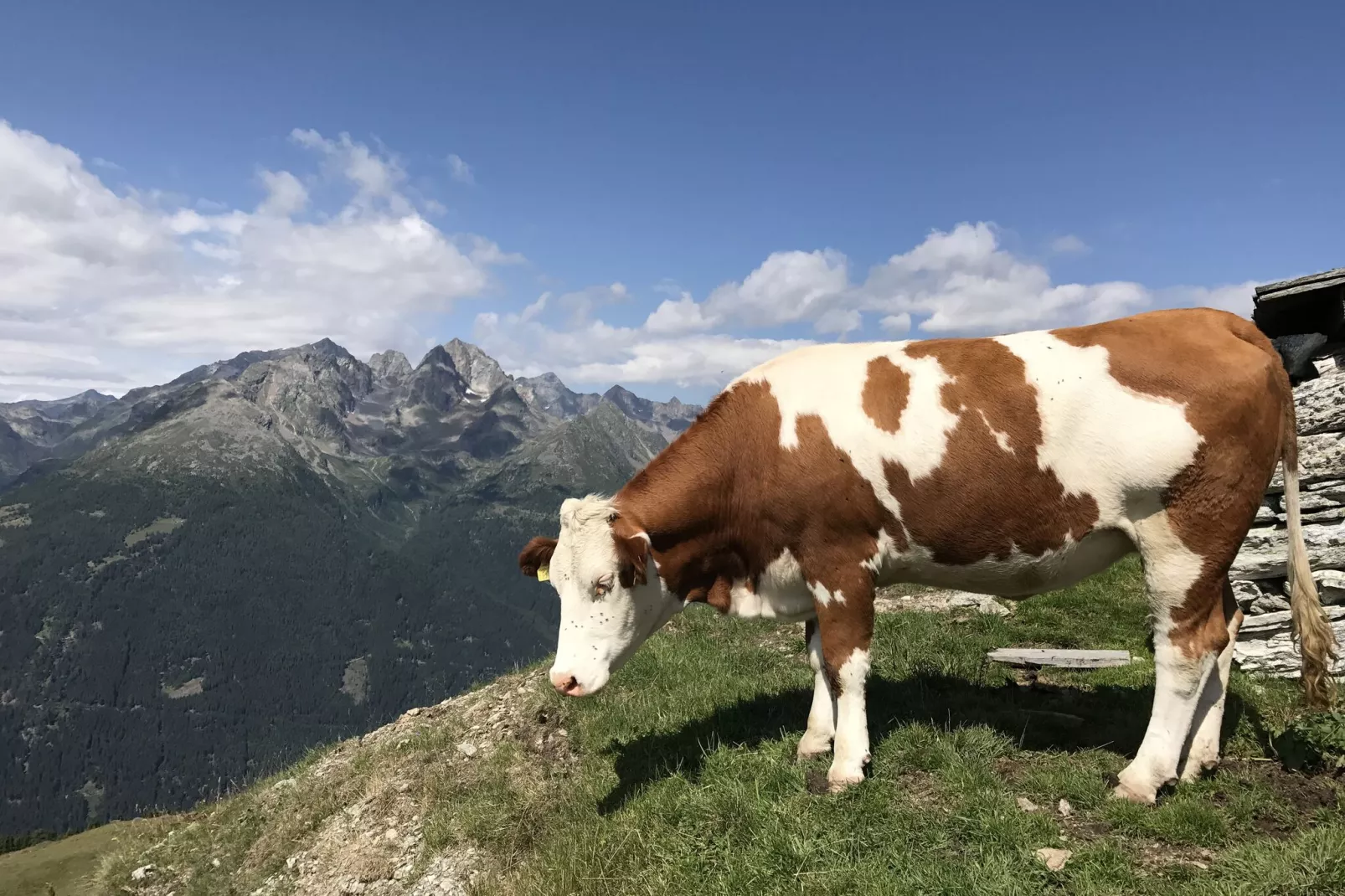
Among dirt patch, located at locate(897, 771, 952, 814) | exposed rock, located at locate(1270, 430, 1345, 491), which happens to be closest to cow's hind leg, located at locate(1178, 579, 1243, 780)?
dirt patch, located at locate(897, 771, 952, 814)

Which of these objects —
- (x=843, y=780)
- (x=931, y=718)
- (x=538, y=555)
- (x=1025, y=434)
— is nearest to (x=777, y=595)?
(x=843, y=780)

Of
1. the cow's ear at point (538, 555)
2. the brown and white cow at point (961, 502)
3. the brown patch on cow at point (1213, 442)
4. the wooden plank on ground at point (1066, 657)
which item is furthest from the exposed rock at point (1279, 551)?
the cow's ear at point (538, 555)

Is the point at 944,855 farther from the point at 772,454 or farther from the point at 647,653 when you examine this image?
the point at 647,653

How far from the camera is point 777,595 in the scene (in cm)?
732

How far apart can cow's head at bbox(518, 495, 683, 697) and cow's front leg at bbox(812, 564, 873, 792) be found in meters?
1.75

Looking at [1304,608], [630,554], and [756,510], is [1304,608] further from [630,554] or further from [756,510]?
[630,554]

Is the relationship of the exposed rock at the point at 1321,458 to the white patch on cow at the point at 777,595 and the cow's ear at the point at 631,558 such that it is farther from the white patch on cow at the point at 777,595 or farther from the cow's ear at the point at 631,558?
the cow's ear at the point at 631,558

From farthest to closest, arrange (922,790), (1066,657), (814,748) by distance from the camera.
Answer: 1. (1066,657)
2. (814,748)
3. (922,790)

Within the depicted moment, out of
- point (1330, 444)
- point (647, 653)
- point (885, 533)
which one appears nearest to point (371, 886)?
point (647, 653)

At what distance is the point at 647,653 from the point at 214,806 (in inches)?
358

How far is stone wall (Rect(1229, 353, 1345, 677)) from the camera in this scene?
8.77 meters

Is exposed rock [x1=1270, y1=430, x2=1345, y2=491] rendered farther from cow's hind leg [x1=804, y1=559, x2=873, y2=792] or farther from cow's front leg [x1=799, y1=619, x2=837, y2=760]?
cow's front leg [x1=799, y1=619, x2=837, y2=760]

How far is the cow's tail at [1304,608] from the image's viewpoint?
6238mm

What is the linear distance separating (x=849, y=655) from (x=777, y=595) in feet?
3.01
